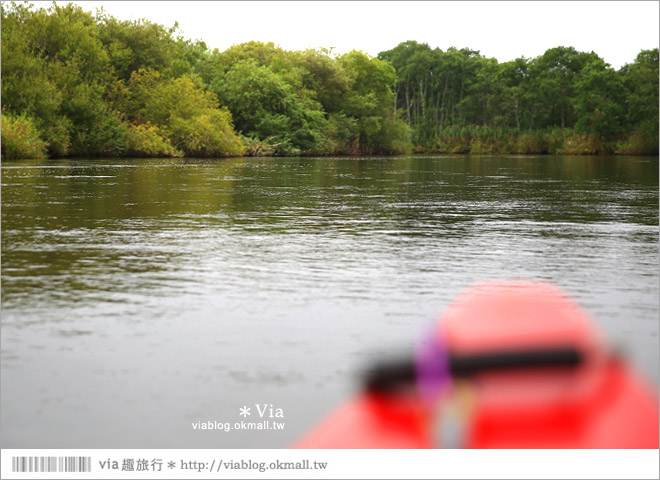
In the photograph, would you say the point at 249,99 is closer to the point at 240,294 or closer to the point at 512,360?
the point at 240,294

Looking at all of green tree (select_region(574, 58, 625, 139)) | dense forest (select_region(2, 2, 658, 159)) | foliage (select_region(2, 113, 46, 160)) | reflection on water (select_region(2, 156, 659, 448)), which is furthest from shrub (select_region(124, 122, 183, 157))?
green tree (select_region(574, 58, 625, 139))

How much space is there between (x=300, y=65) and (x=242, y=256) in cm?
6130

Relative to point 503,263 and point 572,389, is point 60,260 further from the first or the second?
point 572,389

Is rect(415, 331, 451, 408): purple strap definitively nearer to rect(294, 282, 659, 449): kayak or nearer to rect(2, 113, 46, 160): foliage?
rect(294, 282, 659, 449): kayak

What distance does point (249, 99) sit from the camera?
55969 millimetres

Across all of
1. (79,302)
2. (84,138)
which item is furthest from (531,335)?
(84,138)

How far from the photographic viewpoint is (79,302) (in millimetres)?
4688

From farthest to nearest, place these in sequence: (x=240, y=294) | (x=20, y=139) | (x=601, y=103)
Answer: (x=601, y=103) → (x=20, y=139) → (x=240, y=294)

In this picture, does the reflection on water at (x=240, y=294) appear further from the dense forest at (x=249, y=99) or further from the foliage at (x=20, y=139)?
the dense forest at (x=249, y=99)

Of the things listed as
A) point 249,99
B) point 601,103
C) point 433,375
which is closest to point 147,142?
point 249,99

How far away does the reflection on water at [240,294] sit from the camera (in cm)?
262

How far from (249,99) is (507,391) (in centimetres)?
5637

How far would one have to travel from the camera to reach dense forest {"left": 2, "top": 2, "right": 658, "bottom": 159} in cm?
4000

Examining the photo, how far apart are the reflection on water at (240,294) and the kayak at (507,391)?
5.8 inches
